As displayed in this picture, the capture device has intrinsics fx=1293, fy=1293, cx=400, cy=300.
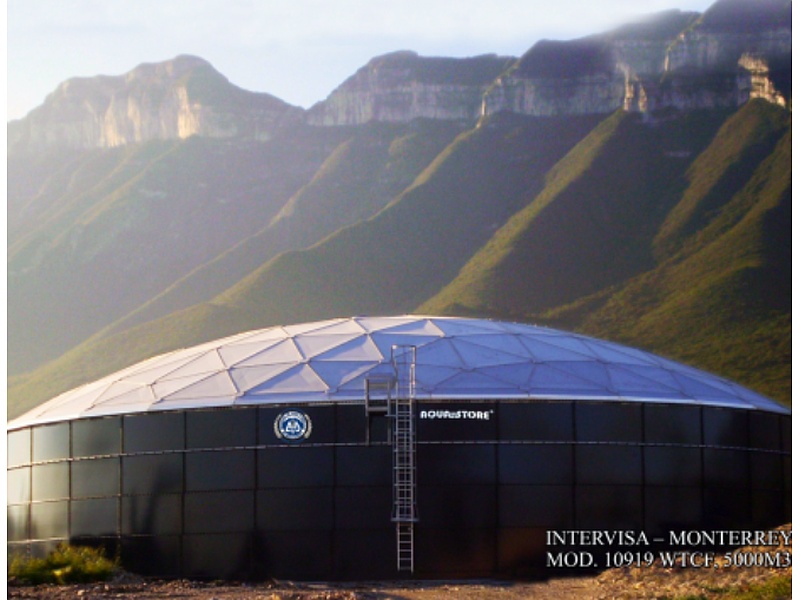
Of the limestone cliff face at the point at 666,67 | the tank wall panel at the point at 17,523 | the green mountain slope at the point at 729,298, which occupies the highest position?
the limestone cliff face at the point at 666,67

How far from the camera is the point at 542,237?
146 meters

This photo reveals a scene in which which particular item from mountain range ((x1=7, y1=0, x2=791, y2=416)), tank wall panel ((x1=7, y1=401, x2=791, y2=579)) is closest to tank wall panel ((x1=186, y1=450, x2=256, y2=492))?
tank wall panel ((x1=7, y1=401, x2=791, y2=579))

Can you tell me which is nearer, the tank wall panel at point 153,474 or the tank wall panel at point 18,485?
the tank wall panel at point 153,474

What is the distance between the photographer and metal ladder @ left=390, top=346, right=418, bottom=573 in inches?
1374

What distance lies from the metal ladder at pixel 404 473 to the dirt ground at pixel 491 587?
1016 millimetres

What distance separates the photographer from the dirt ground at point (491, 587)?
30.6 meters

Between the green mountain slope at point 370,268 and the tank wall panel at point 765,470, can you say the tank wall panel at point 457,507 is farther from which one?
the green mountain slope at point 370,268

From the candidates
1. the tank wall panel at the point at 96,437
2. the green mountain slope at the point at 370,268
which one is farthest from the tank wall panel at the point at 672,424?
the green mountain slope at the point at 370,268

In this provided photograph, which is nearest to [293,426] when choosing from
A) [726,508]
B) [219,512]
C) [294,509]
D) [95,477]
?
[294,509]

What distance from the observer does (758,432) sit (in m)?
38.7

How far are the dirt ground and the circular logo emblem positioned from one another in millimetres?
3973

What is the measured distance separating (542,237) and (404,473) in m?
113

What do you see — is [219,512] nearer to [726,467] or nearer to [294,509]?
[294,509]

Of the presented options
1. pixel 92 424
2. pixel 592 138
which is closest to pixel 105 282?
pixel 592 138
